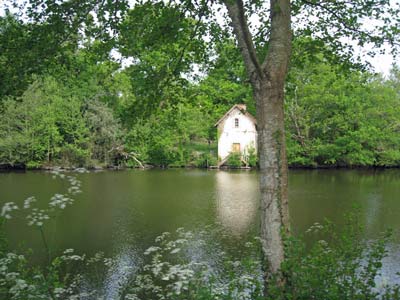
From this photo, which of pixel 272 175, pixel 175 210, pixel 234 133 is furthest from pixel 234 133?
pixel 272 175

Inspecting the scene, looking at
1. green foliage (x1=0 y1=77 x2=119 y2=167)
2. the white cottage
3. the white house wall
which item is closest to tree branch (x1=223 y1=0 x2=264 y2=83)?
green foliage (x1=0 y1=77 x2=119 y2=167)

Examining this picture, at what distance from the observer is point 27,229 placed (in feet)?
39.1

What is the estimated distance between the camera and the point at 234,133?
40.1m

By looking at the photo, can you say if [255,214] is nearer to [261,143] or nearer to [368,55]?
[368,55]

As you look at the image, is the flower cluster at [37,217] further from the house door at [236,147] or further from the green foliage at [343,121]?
the house door at [236,147]

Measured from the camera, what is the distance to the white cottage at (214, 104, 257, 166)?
39875 millimetres

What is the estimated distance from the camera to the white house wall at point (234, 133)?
1571 inches

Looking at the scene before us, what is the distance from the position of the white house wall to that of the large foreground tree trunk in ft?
116

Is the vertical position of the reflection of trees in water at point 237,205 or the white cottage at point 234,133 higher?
the white cottage at point 234,133

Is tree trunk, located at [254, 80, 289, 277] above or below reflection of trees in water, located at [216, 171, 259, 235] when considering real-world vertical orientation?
above

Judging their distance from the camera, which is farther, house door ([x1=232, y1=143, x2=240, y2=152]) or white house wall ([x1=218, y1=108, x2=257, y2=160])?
house door ([x1=232, y1=143, x2=240, y2=152])

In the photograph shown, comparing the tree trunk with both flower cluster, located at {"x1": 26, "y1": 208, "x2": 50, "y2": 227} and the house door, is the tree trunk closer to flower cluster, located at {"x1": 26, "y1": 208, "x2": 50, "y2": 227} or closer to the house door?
flower cluster, located at {"x1": 26, "y1": 208, "x2": 50, "y2": 227}

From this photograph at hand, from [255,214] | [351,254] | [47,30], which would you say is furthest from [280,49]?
[255,214]

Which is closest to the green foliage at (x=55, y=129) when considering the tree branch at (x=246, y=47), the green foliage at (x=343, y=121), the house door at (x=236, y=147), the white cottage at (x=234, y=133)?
the white cottage at (x=234, y=133)
